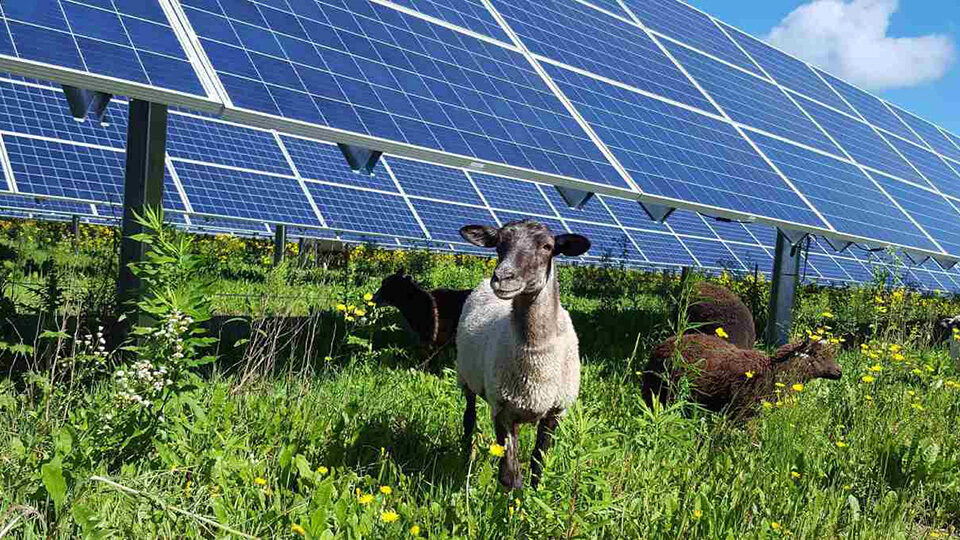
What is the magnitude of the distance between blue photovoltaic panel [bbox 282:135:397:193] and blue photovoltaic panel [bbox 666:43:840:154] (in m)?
6.95

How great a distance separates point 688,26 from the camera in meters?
17.9

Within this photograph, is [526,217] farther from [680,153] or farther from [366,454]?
[366,454]

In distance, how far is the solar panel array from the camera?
6.06m

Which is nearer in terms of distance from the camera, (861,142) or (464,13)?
(464,13)

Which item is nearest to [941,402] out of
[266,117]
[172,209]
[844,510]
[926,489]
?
[926,489]

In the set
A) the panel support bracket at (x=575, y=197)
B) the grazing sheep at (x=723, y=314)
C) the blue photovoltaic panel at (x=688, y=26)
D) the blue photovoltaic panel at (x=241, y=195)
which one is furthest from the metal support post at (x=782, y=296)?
the blue photovoltaic panel at (x=241, y=195)

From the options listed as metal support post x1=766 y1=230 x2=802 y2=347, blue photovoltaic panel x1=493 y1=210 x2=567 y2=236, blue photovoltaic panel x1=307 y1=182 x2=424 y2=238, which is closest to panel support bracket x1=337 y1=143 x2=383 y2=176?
metal support post x1=766 y1=230 x2=802 y2=347

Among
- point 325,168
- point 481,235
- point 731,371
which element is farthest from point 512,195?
point 481,235

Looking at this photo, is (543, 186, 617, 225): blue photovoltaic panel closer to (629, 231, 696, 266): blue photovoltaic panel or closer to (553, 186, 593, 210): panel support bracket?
(629, 231, 696, 266): blue photovoltaic panel

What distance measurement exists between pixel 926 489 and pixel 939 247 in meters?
9.61

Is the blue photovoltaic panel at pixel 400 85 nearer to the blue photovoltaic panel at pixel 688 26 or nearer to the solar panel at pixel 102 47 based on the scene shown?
the solar panel at pixel 102 47

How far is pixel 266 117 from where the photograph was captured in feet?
18.6

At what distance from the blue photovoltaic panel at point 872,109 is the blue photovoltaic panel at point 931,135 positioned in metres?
1.01

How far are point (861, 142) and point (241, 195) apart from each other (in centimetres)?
1315
